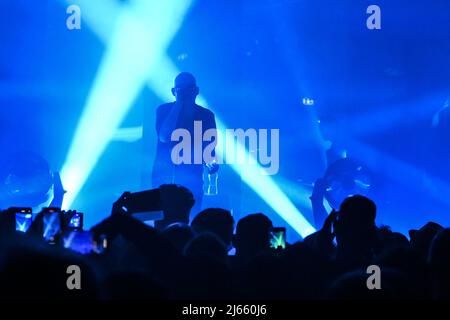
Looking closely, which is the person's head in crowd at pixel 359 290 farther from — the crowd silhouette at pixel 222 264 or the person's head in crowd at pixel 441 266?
the person's head in crowd at pixel 441 266

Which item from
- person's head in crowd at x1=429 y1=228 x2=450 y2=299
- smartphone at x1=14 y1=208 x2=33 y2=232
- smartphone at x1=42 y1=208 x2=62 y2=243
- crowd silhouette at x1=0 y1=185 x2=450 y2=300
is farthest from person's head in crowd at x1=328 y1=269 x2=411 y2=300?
smartphone at x1=14 y1=208 x2=33 y2=232

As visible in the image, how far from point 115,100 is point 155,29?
126cm

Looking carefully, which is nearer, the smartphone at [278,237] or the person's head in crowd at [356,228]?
the person's head in crowd at [356,228]

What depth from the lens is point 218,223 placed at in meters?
3.04

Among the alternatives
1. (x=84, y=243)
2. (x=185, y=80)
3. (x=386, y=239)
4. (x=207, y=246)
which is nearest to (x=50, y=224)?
(x=84, y=243)

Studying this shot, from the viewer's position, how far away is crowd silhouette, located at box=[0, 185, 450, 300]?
144cm

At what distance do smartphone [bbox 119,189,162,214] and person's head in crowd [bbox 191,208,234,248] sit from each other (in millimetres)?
440

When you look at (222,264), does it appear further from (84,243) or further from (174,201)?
(174,201)

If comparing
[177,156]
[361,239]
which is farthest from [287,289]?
[177,156]

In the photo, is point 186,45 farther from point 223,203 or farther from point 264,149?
point 223,203

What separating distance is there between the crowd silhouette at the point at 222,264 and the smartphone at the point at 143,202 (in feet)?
1.46

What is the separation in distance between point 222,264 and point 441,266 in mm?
850

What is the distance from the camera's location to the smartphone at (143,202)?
3490 millimetres

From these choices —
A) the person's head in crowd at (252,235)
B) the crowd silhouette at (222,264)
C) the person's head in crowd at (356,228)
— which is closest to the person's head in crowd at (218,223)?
the crowd silhouette at (222,264)
